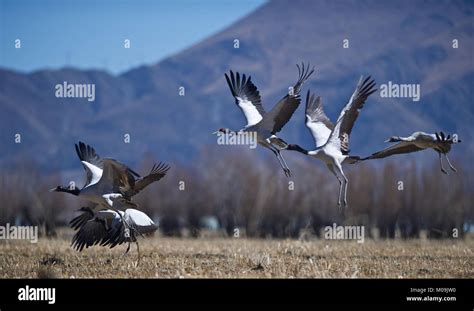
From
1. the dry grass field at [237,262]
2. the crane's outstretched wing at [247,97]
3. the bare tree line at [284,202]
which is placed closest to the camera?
the dry grass field at [237,262]

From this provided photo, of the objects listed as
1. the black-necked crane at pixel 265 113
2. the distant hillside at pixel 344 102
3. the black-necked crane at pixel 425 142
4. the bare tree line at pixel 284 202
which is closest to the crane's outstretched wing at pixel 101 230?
the black-necked crane at pixel 265 113

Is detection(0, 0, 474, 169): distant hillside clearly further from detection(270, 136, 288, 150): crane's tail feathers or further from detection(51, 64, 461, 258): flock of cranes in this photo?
detection(51, 64, 461, 258): flock of cranes

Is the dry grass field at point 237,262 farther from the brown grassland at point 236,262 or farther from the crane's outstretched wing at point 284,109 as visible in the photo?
the crane's outstretched wing at point 284,109

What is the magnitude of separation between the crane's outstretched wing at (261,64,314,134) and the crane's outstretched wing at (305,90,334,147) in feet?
1.99

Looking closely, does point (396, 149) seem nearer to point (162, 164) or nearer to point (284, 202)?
point (162, 164)

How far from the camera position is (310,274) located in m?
12.4

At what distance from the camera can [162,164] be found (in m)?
15.7

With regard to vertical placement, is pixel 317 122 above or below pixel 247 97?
below

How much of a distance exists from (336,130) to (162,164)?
126 inches

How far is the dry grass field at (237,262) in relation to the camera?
1273 centimetres

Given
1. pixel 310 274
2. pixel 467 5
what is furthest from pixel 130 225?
pixel 467 5

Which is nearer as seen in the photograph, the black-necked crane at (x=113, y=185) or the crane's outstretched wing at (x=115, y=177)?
the crane's outstretched wing at (x=115, y=177)

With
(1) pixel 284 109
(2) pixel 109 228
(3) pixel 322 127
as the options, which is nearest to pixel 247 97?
(1) pixel 284 109
